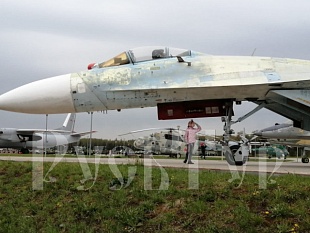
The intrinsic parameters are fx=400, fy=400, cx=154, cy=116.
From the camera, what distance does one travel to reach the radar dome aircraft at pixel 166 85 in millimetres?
10148

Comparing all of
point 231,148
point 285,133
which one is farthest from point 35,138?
point 231,148

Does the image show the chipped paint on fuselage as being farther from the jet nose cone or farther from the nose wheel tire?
the nose wheel tire

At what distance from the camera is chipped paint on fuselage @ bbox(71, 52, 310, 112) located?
10180 mm

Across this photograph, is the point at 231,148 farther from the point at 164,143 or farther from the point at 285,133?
the point at 164,143

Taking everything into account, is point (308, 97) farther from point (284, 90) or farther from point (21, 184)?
point (21, 184)

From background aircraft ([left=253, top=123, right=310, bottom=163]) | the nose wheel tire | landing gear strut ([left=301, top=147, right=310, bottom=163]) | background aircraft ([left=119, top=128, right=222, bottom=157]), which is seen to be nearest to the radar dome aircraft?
the nose wheel tire

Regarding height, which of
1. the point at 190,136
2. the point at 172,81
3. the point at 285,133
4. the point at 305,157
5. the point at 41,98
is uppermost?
the point at 172,81

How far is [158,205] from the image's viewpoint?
775 cm

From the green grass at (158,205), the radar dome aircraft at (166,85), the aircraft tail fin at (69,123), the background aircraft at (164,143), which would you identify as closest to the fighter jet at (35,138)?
the aircraft tail fin at (69,123)

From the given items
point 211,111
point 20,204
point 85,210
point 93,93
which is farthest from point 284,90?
point 20,204

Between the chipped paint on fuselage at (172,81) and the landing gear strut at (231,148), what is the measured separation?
77 centimetres

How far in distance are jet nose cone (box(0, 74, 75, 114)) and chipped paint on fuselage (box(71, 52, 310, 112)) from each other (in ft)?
0.78

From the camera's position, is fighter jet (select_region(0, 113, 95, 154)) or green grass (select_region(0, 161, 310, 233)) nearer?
green grass (select_region(0, 161, 310, 233))

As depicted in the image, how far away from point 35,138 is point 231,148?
37419 millimetres
